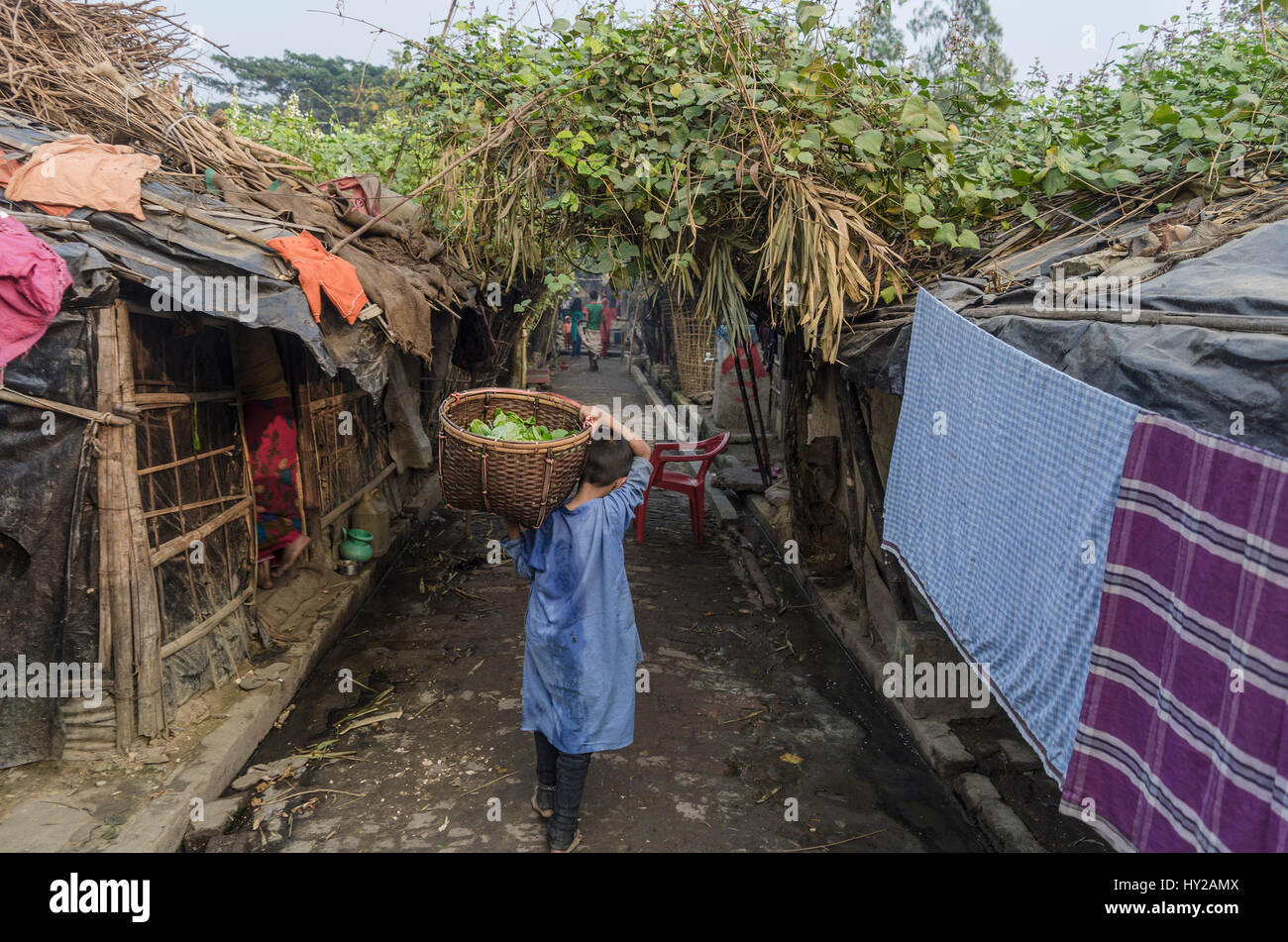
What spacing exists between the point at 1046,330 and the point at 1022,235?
226 centimetres

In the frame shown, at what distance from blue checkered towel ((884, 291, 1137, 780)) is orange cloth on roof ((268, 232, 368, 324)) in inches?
134

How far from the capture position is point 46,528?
13.5ft

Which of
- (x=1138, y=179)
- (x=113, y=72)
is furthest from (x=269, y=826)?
(x=1138, y=179)

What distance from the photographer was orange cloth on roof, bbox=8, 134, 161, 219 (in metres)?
4.34

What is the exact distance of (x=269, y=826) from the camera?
4285 mm

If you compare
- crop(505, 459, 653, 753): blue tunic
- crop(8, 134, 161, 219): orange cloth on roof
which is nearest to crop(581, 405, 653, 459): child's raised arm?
crop(505, 459, 653, 753): blue tunic

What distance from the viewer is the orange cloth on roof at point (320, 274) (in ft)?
15.5

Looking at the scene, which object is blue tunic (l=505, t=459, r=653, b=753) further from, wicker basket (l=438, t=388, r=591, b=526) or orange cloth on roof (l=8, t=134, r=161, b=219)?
orange cloth on roof (l=8, t=134, r=161, b=219)

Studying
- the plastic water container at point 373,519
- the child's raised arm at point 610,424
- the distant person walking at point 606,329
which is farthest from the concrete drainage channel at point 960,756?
the distant person walking at point 606,329

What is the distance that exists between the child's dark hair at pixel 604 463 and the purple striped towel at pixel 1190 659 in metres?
2.14

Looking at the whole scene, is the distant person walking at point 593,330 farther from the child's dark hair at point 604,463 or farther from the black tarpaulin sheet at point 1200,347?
the black tarpaulin sheet at point 1200,347

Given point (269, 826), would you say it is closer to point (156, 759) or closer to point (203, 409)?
point (156, 759)

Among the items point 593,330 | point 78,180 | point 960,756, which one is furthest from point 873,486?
point 593,330

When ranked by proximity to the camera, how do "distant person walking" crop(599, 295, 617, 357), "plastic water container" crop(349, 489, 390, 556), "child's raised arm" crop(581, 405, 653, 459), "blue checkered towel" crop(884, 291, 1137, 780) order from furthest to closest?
"distant person walking" crop(599, 295, 617, 357) → "plastic water container" crop(349, 489, 390, 556) → "child's raised arm" crop(581, 405, 653, 459) → "blue checkered towel" crop(884, 291, 1137, 780)
